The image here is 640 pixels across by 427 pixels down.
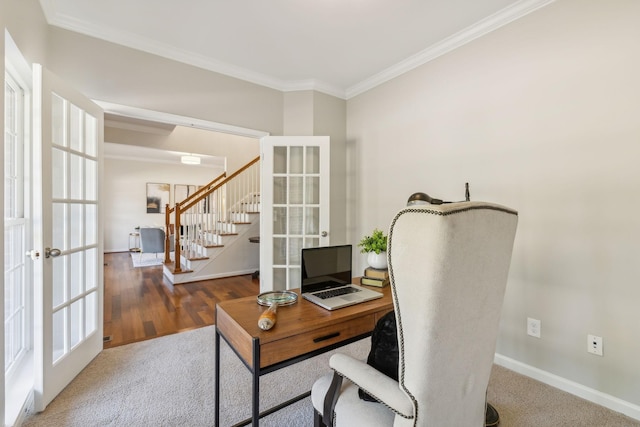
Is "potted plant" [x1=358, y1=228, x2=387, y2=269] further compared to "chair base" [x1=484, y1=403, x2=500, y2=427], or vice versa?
"potted plant" [x1=358, y1=228, x2=387, y2=269]

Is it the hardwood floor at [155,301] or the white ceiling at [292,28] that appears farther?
the hardwood floor at [155,301]

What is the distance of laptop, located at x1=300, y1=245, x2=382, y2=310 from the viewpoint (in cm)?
146

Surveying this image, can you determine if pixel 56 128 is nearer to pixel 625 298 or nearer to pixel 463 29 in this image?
pixel 463 29

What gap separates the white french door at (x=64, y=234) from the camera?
1690 mm

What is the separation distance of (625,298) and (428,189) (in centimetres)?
145

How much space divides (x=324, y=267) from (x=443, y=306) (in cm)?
89

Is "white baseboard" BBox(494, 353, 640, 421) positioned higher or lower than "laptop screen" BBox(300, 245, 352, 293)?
lower

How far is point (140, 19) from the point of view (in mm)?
2244

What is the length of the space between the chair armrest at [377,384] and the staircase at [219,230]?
169 inches

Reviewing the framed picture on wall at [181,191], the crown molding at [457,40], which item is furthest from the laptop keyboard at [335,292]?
the framed picture on wall at [181,191]

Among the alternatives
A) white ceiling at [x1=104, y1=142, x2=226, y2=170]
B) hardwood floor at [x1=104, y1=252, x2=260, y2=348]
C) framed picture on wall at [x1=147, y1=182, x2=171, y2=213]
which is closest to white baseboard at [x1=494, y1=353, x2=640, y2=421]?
hardwood floor at [x1=104, y1=252, x2=260, y2=348]

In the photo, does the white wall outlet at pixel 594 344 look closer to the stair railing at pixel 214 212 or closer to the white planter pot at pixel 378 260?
the white planter pot at pixel 378 260

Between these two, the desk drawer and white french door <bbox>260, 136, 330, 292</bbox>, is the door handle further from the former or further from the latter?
white french door <bbox>260, 136, 330, 292</bbox>

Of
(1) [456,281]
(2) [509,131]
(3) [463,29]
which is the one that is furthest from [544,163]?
(1) [456,281]
